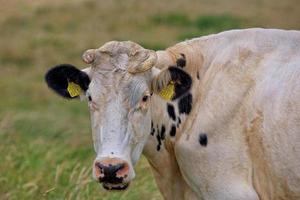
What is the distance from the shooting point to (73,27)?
32.2 m


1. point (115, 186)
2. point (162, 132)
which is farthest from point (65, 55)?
point (115, 186)

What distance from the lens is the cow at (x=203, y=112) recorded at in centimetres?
728

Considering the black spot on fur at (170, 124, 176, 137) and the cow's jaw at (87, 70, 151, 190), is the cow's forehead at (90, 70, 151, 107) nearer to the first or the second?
the cow's jaw at (87, 70, 151, 190)

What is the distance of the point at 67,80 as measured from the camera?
7.86 metres

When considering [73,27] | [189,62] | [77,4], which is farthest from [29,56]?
[189,62]

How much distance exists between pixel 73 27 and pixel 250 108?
25006 mm

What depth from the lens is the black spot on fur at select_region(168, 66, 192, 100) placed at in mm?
7660

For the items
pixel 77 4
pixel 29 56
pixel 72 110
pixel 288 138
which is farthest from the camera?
pixel 77 4

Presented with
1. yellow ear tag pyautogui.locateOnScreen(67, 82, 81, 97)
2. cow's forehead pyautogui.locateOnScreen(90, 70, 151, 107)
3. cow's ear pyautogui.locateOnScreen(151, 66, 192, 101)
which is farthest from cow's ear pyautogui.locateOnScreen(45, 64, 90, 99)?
cow's ear pyautogui.locateOnScreen(151, 66, 192, 101)

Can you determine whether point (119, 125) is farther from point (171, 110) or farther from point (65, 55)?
point (65, 55)

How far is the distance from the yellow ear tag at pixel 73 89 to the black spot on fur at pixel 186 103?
2.66 ft

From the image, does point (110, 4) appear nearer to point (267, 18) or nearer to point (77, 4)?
point (77, 4)

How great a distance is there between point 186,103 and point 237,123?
56 cm

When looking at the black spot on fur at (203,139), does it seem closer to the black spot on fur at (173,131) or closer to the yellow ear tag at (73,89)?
the black spot on fur at (173,131)
